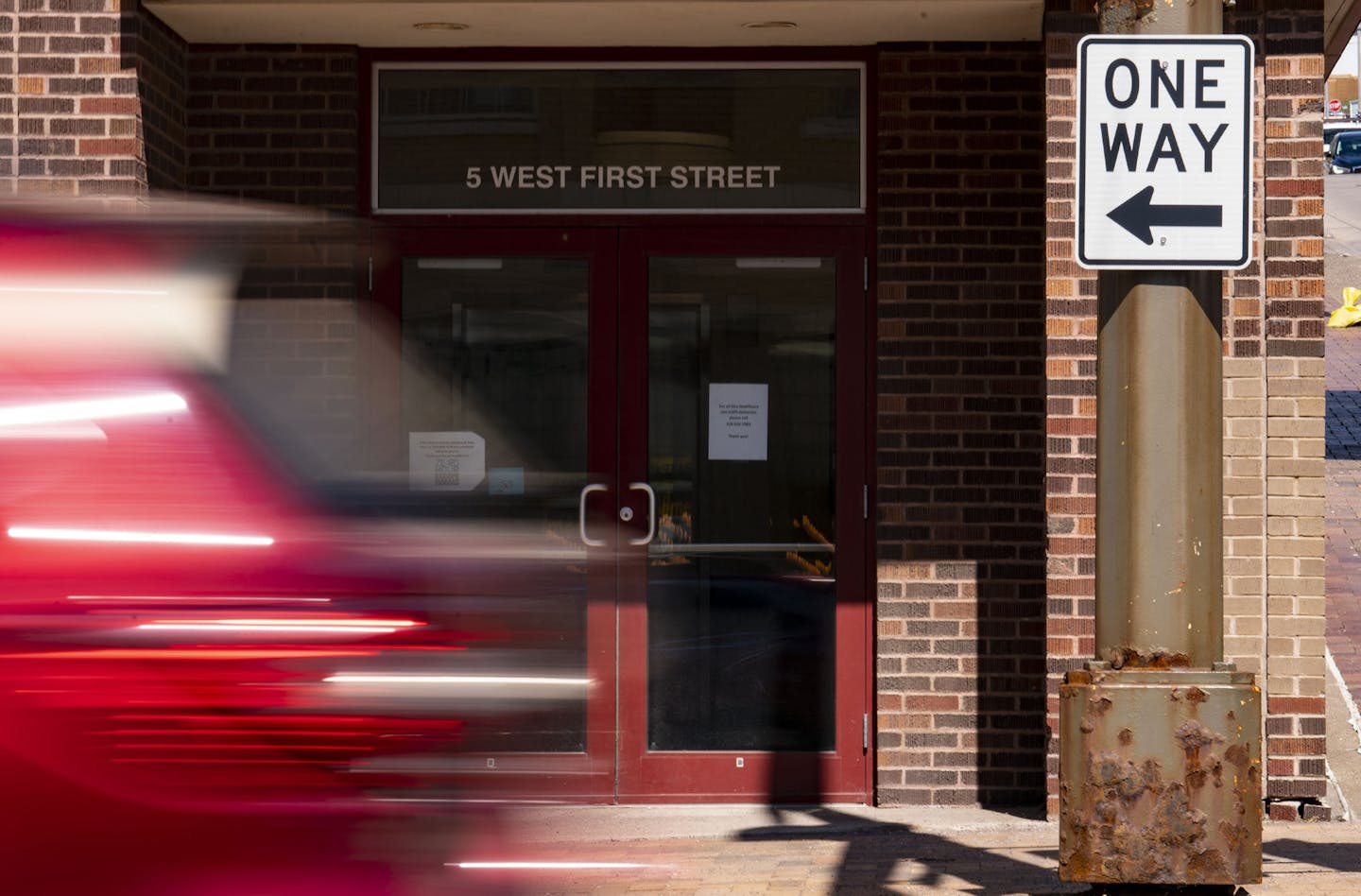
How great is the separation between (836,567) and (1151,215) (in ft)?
12.5

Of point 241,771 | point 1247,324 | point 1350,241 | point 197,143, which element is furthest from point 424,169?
point 1350,241

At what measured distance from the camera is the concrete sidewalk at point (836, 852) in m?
5.99

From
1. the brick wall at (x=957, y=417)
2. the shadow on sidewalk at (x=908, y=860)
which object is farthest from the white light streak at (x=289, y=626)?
the brick wall at (x=957, y=417)

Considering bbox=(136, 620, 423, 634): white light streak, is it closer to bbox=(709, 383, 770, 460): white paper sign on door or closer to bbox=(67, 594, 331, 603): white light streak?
bbox=(67, 594, 331, 603): white light streak

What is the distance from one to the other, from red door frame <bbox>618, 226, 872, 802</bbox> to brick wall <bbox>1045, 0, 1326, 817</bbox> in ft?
3.20

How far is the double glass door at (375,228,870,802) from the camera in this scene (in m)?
7.57

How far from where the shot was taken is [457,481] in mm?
7633

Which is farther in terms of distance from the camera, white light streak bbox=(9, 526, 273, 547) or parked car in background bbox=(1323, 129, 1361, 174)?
parked car in background bbox=(1323, 129, 1361, 174)

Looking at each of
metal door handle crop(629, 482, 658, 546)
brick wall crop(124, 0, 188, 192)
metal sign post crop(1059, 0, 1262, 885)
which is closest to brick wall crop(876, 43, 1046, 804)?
metal door handle crop(629, 482, 658, 546)

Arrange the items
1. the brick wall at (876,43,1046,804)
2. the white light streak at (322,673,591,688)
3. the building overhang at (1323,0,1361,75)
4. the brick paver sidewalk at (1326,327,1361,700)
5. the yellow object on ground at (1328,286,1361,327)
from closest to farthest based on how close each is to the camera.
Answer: the white light streak at (322,673,591,688) → the building overhang at (1323,0,1361,75) → the brick wall at (876,43,1046,804) → the brick paver sidewalk at (1326,327,1361,700) → the yellow object on ground at (1328,286,1361,327)

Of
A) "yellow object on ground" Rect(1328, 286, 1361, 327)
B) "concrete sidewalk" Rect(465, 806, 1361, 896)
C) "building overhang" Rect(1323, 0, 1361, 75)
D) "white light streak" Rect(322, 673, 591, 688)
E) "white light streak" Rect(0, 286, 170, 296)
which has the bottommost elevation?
"concrete sidewalk" Rect(465, 806, 1361, 896)

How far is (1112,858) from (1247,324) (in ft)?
12.0

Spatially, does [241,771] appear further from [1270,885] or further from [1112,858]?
[1270,885]

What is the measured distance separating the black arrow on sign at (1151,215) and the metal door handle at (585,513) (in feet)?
12.9
